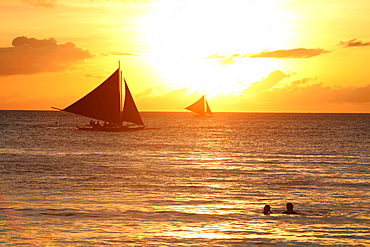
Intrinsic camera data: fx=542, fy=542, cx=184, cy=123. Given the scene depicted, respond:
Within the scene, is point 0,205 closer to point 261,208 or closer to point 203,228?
point 203,228

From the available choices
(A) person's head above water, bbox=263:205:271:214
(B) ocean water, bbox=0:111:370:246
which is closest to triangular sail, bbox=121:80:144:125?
(B) ocean water, bbox=0:111:370:246

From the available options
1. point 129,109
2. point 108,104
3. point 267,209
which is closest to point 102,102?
point 108,104

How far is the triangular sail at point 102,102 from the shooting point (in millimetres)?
88000

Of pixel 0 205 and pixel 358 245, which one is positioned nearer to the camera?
pixel 358 245

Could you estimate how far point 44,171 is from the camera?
146 feet

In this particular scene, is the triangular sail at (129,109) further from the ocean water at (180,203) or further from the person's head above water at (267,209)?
the person's head above water at (267,209)

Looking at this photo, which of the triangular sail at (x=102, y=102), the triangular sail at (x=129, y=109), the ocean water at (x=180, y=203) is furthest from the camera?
the triangular sail at (x=129, y=109)

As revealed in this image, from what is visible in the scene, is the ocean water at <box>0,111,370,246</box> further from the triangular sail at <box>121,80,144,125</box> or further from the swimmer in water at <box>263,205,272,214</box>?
the triangular sail at <box>121,80,144,125</box>

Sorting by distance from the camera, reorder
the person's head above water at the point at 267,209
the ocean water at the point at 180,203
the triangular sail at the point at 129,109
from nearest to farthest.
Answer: the ocean water at the point at 180,203 < the person's head above water at the point at 267,209 < the triangular sail at the point at 129,109

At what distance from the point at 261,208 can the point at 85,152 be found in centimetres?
4203

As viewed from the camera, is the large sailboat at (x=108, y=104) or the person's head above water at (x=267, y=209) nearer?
the person's head above water at (x=267, y=209)

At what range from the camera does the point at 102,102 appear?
294ft

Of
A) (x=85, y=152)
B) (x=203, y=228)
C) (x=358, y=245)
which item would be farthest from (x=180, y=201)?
(x=85, y=152)

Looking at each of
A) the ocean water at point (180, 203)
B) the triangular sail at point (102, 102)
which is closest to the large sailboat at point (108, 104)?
the triangular sail at point (102, 102)
